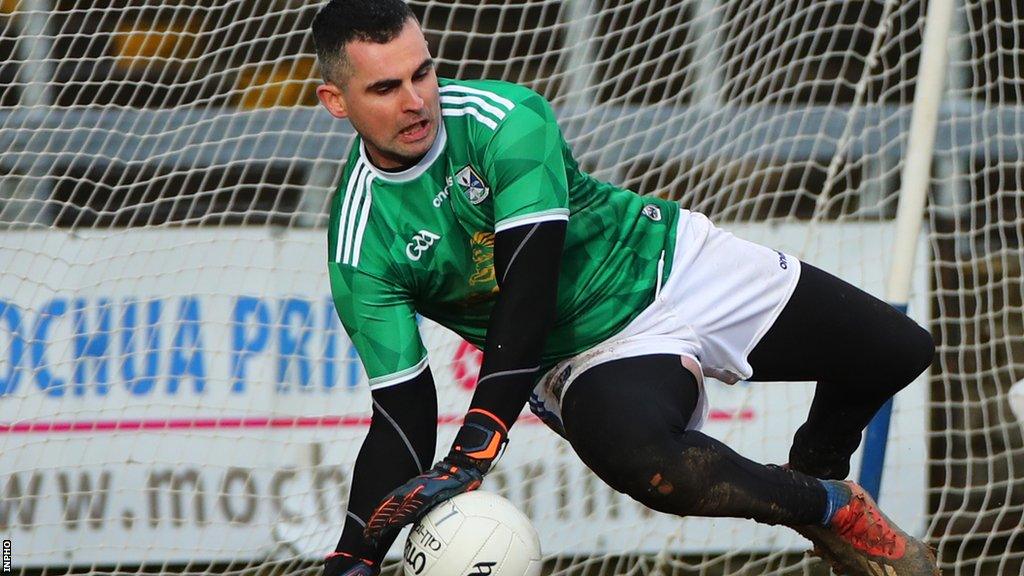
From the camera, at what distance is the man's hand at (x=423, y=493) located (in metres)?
2.58

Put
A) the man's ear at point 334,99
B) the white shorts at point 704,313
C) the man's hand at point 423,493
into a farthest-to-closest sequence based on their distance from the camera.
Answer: the white shorts at point 704,313
the man's ear at point 334,99
the man's hand at point 423,493

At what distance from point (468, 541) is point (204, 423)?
265 centimetres

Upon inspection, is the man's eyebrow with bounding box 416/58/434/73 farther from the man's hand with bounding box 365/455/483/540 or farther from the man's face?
the man's hand with bounding box 365/455/483/540

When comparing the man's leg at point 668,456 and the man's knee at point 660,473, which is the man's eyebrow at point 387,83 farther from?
the man's knee at point 660,473

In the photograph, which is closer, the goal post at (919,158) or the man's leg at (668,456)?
the man's leg at (668,456)

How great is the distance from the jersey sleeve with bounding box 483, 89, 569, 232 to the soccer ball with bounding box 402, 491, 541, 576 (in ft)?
1.90

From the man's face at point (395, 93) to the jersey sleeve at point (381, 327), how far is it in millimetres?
306

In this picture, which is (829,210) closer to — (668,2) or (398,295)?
(668,2)

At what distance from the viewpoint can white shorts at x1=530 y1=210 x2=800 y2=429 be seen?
3.01 meters

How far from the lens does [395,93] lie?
2.74 m

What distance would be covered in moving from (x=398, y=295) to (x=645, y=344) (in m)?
0.57

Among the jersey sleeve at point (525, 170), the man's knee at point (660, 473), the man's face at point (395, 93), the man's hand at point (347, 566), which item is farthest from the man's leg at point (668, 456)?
the man's face at point (395, 93)

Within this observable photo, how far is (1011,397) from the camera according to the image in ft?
13.6

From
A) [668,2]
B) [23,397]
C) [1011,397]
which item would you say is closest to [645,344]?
[1011,397]
